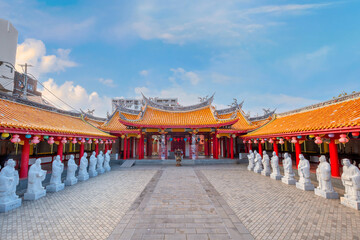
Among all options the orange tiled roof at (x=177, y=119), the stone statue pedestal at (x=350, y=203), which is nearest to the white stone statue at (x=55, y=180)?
the orange tiled roof at (x=177, y=119)

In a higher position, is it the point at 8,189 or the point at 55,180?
the point at 8,189

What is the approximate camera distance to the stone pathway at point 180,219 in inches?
166

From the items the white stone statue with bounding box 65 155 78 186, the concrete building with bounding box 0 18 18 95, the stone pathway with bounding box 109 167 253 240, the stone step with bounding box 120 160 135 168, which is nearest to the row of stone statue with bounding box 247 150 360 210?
the stone pathway with bounding box 109 167 253 240


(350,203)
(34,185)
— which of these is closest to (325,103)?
(350,203)

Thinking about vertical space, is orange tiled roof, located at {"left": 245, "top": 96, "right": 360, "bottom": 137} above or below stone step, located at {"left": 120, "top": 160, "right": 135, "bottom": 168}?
above

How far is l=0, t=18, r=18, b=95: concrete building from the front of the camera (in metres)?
21.1

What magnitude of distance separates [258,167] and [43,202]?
12599mm

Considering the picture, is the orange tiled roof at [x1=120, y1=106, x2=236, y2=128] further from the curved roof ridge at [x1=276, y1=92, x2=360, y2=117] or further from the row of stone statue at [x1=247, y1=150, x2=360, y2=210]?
the row of stone statue at [x1=247, y1=150, x2=360, y2=210]

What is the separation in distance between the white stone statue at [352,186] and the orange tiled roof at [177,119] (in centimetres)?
1142

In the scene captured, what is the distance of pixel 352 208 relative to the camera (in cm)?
567

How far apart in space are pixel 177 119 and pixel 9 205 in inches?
580

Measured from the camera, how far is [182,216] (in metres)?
5.22

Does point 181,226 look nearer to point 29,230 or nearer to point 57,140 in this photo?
point 29,230

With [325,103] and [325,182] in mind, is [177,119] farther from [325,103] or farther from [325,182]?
[325,182]
